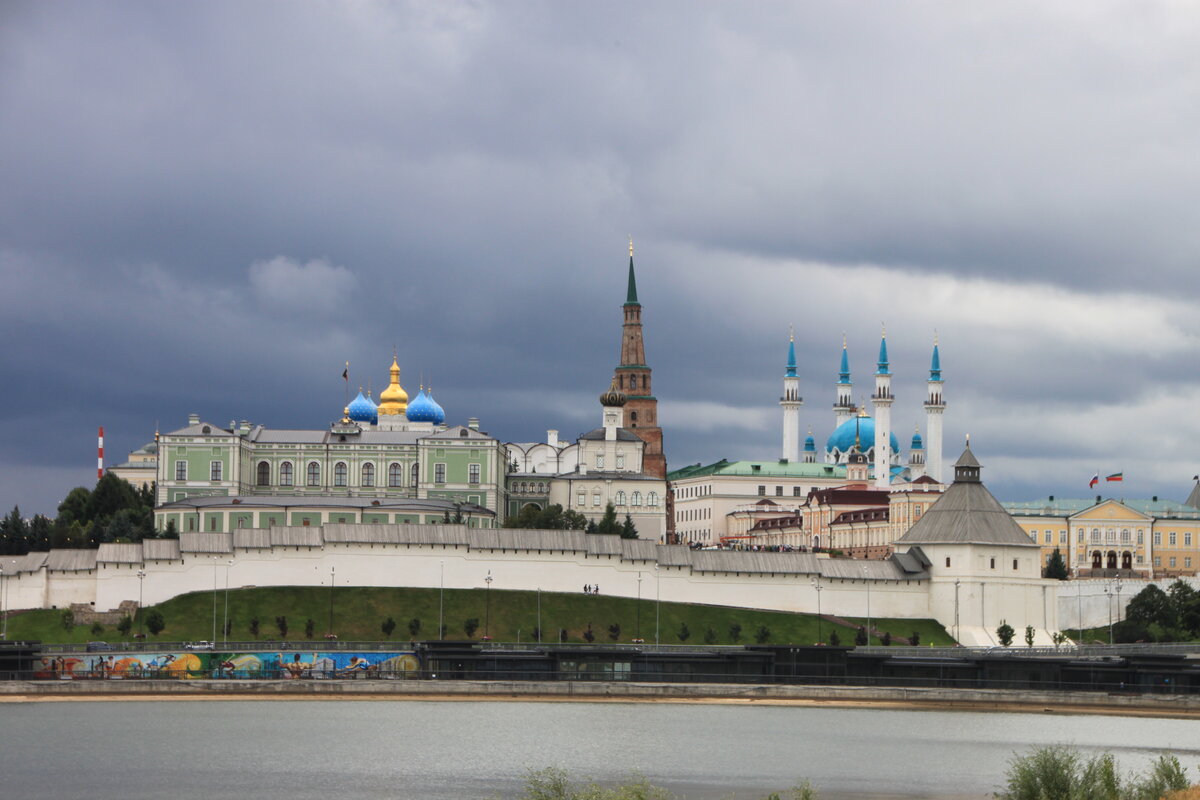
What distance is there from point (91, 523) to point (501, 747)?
58.5 metres

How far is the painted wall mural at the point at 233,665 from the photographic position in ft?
239

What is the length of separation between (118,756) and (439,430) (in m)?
70.0

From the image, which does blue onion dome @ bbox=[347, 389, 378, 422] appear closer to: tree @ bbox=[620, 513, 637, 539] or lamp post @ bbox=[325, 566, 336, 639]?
tree @ bbox=[620, 513, 637, 539]

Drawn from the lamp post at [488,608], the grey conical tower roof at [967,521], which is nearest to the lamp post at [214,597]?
the lamp post at [488,608]

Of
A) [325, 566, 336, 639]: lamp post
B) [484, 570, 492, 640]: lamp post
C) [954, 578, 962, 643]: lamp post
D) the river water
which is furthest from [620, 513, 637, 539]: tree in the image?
the river water

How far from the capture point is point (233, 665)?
7419 cm

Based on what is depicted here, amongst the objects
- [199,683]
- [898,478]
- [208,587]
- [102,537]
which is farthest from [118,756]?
[898,478]

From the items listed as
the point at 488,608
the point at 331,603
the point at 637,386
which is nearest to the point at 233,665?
the point at 331,603

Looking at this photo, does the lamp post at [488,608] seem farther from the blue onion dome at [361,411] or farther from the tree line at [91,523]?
the blue onion dome at [361,411]

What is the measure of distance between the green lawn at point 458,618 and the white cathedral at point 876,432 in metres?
56.6

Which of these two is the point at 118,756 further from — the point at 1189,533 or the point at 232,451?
the point at 1189,533

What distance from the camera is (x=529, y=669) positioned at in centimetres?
7350

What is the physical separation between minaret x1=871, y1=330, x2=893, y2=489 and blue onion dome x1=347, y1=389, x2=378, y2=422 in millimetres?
39946

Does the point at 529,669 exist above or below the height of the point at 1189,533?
below
